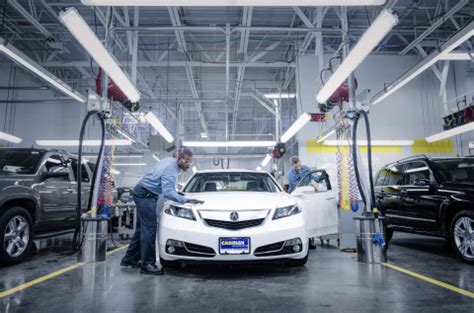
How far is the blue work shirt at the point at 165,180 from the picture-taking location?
3.86 metres

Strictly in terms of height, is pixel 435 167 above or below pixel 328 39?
below

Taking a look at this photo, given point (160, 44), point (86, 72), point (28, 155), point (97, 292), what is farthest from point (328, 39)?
point (97, 292)

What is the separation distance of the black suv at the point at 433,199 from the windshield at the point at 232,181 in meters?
2.58

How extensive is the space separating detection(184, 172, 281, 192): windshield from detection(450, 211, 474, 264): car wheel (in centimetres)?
268

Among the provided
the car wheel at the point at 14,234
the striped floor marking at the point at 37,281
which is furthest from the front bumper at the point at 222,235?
the car wheel at the point at 14,234

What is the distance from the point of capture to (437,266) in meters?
4.45

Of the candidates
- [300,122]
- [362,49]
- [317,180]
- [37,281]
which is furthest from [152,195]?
[300,122]

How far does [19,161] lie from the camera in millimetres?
5176

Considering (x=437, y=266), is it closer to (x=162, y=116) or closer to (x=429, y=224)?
(x=429, y=224)

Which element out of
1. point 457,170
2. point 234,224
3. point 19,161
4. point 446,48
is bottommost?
point 234,224

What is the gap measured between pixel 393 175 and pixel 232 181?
357 centimetres

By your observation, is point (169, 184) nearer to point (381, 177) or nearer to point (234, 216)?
point (234, 216)

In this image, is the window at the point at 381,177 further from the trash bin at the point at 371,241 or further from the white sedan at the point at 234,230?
the white sedan at the point at 234,230

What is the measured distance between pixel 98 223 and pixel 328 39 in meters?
11.2
